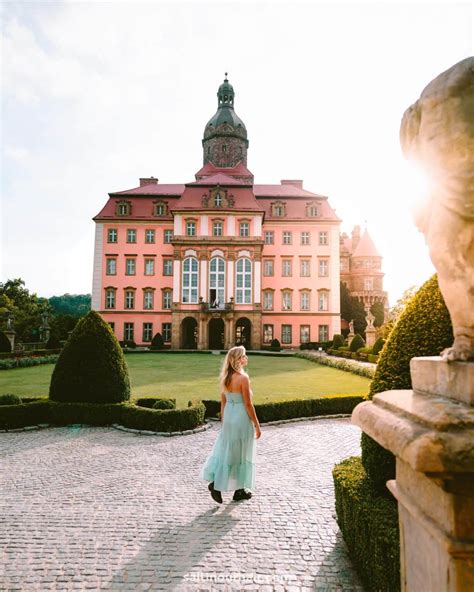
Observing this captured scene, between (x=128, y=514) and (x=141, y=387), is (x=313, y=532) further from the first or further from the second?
(x=141, y=387)

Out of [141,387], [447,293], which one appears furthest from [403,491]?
[141,387]

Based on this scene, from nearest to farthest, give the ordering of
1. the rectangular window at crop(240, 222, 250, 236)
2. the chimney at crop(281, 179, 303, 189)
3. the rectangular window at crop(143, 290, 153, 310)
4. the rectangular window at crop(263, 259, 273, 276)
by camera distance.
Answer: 1. the rectangular window at crop(240, 222, 250, 236)
2. the rectangular window at crop(143, 290, 153, 310)
3. the rectangular window at crop(263, 259, 273, 276)
4. the chimney at crop(281, 179, 303, 189)

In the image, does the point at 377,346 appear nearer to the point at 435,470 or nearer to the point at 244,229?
the point at 244,229

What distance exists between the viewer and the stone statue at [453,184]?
166cm

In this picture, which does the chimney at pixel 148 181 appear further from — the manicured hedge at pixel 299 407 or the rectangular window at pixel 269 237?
the manicured hedge at pixel 299 407

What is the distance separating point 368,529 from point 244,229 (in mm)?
33000

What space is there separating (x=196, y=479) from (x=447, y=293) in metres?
4.98

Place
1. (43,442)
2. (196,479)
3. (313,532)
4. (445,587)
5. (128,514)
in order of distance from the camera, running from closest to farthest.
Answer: (445,587) < (313,532) < (128,514) < (196,479) < (43,442)

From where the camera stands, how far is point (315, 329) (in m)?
36.8

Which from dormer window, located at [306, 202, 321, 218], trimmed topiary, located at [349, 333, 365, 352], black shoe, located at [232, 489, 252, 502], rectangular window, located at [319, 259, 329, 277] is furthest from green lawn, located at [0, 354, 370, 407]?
dormer window, located at [306, 202, 321, 218]

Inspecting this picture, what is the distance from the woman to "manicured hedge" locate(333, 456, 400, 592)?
1.14 meters

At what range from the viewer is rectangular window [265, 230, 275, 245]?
3800 centimetres

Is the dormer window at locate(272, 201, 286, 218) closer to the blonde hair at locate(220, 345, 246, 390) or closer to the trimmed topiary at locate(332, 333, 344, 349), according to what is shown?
the trimmed topiary at locate(332, 333, 344, 349)

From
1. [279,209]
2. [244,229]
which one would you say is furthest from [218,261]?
[279,209]
